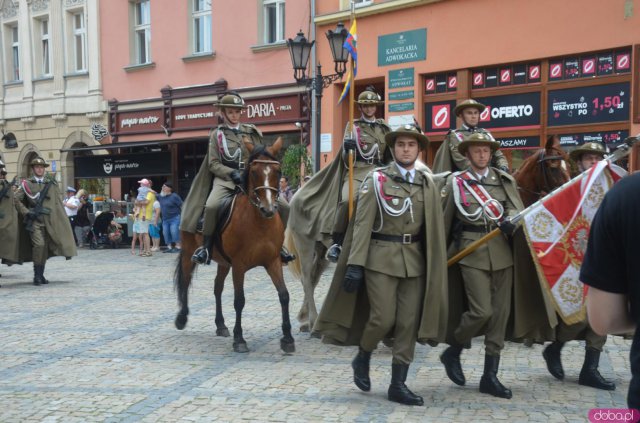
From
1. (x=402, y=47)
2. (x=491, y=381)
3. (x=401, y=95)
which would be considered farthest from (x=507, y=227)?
(x=402, y=47)

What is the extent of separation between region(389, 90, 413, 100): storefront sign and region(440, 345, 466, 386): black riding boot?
1338cm

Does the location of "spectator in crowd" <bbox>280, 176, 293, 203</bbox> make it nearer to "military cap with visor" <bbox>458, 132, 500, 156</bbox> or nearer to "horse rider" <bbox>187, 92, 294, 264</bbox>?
"horse rider" <bbox>187, 92, 294, 264</bbox>

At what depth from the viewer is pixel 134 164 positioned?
24.2 m

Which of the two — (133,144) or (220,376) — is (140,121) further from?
(220,376)

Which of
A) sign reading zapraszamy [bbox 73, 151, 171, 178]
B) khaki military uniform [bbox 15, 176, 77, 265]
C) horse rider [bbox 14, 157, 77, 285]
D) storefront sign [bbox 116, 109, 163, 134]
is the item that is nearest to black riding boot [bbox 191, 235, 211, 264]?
horse rider [bbox 14, 157, 77, 285]

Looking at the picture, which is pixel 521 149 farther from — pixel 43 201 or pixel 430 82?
pixel 43 201

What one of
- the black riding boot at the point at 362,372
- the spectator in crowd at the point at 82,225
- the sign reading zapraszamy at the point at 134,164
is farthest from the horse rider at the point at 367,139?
the sign reading zapraszamy at the point at 134,164

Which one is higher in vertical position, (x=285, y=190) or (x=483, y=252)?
(x=285, y=190)

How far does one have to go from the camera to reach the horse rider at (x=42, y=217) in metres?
14.0

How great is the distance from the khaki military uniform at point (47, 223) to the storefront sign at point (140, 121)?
10.8 metres

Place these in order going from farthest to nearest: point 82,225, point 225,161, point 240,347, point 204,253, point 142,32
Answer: point 142,32
point 82,225
point 225,161
point 204,253
point 240,347

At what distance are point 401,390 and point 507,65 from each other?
13.0 m

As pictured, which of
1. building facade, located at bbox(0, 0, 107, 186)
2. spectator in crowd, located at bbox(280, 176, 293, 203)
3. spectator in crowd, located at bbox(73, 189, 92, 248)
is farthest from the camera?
building facade, located at bbox(0, 0, 107, 186)

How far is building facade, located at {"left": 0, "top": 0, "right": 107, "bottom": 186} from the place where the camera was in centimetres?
2662
